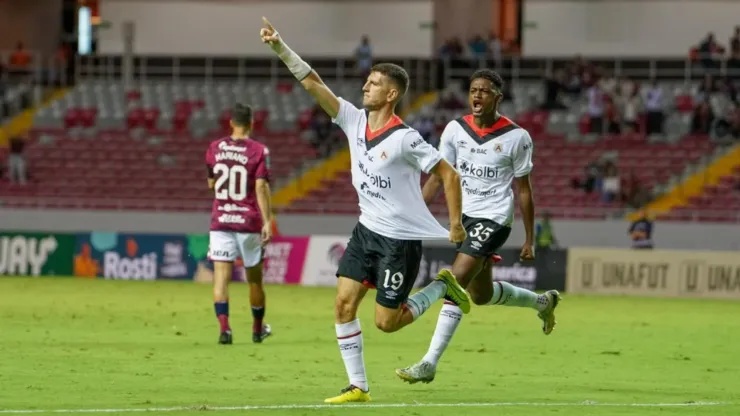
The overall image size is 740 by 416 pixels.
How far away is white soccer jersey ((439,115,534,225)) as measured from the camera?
1261 cm

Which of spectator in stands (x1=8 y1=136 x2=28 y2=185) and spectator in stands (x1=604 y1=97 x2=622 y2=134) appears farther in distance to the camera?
spectator in stands (x1=8 y1=136 x2=28 y2=185)

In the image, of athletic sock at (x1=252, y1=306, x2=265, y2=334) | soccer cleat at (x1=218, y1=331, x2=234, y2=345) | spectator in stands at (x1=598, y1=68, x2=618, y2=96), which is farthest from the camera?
spectator in stands at (x1=598, y1=68, x2=618, y2=96)

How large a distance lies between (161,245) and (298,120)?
430 inches

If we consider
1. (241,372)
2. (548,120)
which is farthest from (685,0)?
(241,372)

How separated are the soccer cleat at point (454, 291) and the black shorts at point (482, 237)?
3.08 feet

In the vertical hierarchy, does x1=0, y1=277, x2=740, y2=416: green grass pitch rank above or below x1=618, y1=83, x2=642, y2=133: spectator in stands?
below

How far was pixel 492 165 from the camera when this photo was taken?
41.4 feet

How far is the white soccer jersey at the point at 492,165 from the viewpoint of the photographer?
41.4 ft

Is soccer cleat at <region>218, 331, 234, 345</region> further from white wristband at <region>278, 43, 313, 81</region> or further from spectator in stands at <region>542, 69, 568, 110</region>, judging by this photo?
spectator in stands at <region>542, 69, 568, 110</region>

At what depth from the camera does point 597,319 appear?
21.2 m

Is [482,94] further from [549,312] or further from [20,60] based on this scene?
[20,60]

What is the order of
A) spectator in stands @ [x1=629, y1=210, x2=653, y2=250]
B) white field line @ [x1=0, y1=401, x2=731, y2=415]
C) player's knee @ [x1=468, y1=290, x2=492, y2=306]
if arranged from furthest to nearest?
spectator in stands @ [x1=629, y1=210, x2=653, y2=250], player's knee @ [x1=468, y1=290, x2=492, y2=306], white field line @ [x1=0, y1=401, x2=731, y2=415]

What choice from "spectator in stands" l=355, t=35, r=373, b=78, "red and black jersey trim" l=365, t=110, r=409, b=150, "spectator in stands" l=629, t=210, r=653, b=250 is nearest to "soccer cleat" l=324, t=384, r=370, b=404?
"red and black jersey trim" l=365, t=110, r=409, b=150

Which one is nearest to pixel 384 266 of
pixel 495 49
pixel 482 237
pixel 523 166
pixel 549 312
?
pixel 482 237
